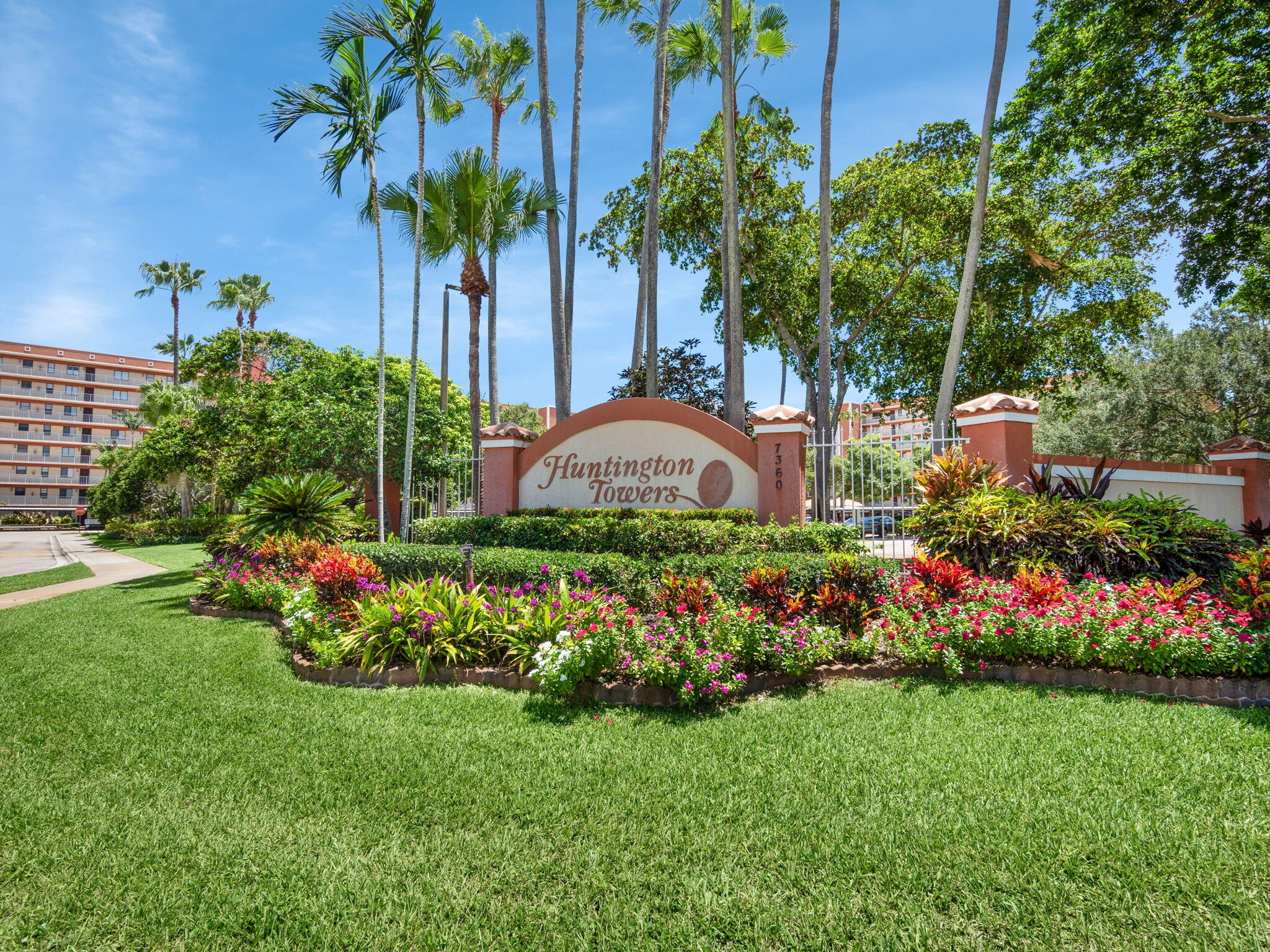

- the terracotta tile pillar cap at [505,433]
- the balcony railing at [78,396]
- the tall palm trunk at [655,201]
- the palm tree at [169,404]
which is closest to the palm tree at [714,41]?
the tall palm trunk at [655,201]

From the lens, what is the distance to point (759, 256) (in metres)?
19.2

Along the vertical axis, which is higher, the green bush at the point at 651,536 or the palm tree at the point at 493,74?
the palm tree at the point at 493,74

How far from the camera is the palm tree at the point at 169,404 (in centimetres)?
3181

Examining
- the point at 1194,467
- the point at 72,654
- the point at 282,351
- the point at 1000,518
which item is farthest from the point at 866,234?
the point at 282,351

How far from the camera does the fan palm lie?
10266mm

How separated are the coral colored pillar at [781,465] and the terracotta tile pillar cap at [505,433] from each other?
463 centimetres

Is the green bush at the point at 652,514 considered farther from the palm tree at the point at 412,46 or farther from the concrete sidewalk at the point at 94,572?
the concrete sidewalk at the point at 94,572

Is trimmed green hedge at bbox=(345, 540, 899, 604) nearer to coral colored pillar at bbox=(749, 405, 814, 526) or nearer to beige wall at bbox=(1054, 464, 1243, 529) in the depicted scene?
coral colored pillar at bbox=(749, 405, 814, 526)

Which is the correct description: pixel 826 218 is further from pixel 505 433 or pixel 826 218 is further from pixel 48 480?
pixel 48 480

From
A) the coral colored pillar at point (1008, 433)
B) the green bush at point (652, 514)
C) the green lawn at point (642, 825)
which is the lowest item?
the green lawn at point (642, 825)

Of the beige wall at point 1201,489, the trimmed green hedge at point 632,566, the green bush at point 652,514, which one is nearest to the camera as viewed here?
the trimmed green hedge at point 632,566

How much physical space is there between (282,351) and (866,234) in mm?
21190

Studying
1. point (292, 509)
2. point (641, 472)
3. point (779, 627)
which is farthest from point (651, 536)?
point (292, 509)

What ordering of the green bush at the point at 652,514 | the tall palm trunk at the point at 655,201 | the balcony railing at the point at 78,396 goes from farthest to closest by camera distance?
1. the balcony railing at the point at 78,396
2. the tall palm trunk at the point at 655,201
3. the green bush at the point at 652,514
